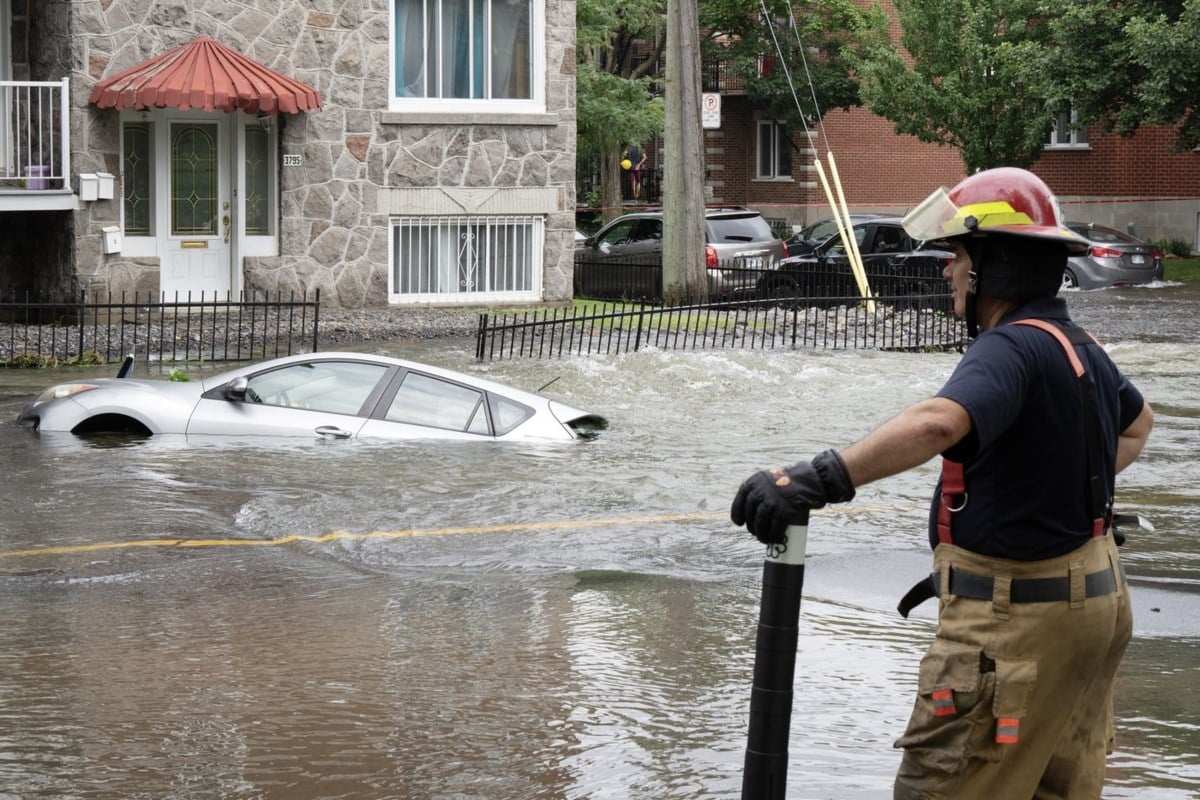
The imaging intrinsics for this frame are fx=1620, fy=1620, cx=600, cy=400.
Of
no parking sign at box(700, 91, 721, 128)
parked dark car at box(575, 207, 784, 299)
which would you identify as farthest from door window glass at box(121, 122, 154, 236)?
no parking sign at box(700, 91, 721, 128)

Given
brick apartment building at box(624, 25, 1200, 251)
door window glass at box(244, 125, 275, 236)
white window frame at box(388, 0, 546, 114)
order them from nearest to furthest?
1. door window glass at box(244, 125, 275, 236)
2. white window frame at box(388, 0, 546, 114)
3. brick apartment building at box(624, 25, 1200, 251)

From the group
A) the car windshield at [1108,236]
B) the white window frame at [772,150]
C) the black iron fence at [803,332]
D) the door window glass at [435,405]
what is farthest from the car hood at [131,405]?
the white window frame at [772,150]

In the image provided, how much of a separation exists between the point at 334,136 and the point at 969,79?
1682 centimetres

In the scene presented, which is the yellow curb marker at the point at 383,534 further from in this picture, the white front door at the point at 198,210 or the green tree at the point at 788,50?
the green tree at the point at 788,50

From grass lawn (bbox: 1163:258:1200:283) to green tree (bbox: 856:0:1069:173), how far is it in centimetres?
374

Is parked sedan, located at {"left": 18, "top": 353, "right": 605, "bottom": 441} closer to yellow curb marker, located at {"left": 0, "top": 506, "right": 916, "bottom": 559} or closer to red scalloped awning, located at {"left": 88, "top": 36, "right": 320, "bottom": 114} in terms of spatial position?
yellow curb marker, located at {"left": 0, "top": 506, "right": 916, "bottom": 559}

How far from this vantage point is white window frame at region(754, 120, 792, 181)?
46.4m

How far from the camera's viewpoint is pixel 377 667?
6617mm

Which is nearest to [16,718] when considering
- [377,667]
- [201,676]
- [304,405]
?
[201,676]

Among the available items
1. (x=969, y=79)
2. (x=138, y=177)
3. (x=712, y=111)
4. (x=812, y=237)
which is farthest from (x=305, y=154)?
(x=969, y=79)

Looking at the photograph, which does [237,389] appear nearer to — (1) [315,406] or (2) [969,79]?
(1) [315,406]

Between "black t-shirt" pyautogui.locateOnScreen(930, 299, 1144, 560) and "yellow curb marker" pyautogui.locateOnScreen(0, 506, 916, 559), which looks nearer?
"black t-shirt" pyautogui.locateOnScreen(930, 299, 1144, 560)

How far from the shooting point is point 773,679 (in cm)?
381

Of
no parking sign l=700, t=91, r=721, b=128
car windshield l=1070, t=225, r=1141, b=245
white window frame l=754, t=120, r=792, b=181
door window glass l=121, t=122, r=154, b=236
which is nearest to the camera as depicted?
door window glass l=121, t=122, r=154, b=236
